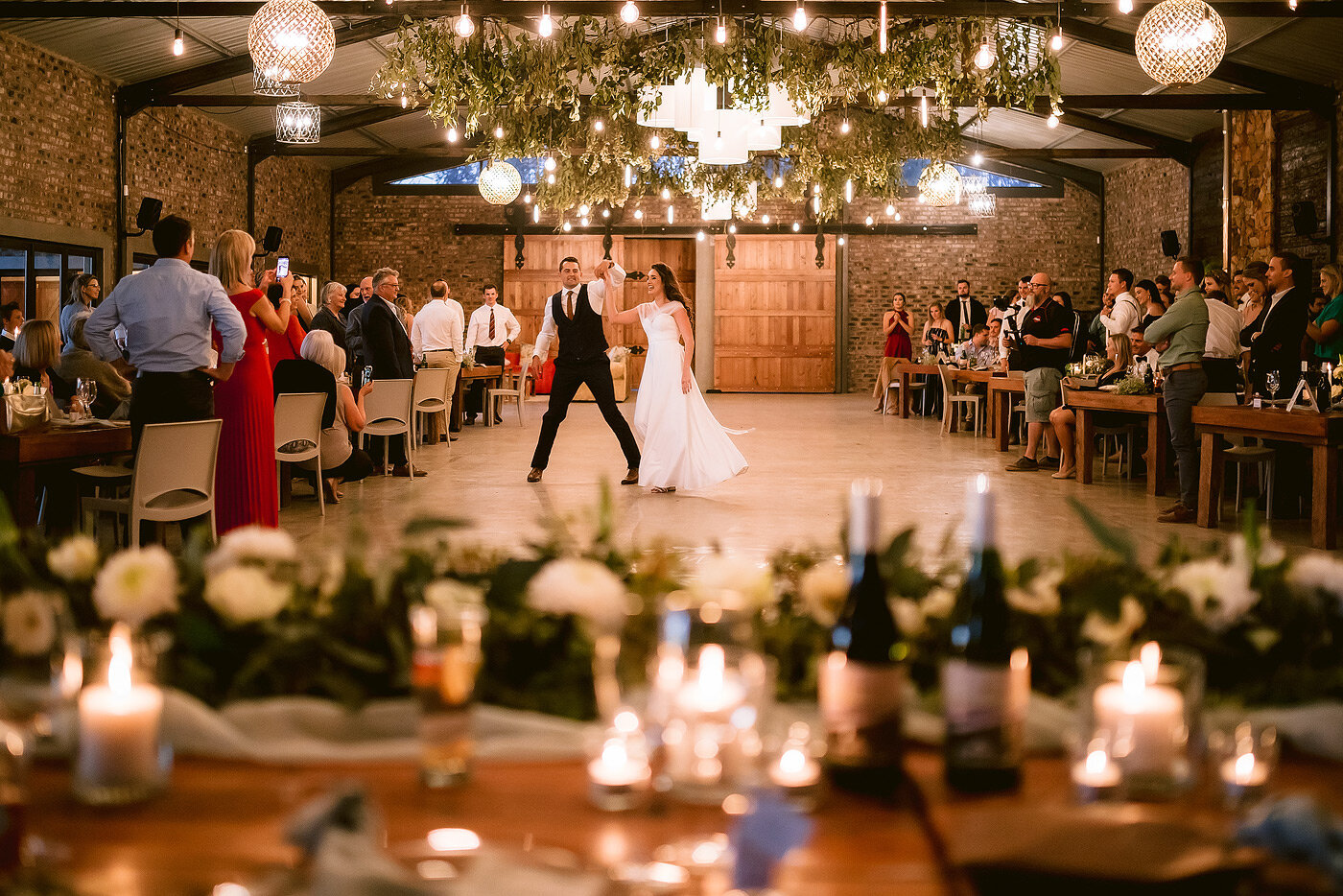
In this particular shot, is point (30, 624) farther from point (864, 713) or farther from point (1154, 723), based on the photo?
point (1154, 723)

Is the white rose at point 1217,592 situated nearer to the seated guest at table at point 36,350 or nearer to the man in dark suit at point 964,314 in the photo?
the seated guest at table at point 36,350

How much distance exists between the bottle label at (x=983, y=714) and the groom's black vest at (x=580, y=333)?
25.2 feet

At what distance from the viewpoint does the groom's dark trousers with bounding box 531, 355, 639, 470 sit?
8.60 meters

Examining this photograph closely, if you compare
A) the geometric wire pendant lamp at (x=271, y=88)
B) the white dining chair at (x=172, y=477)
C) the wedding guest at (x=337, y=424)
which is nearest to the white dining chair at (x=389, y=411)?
the wedding guest at (x=337, y=424)

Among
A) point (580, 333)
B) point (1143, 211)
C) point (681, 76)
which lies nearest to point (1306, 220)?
point (681, 76)

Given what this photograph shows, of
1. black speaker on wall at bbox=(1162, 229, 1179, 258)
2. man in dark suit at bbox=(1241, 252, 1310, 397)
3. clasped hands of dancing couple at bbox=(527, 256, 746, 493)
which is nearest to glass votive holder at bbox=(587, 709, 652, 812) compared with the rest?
clasped hands of dancing couple at bbox=(527, 256, 746, 493)

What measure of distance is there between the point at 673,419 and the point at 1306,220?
7689mm

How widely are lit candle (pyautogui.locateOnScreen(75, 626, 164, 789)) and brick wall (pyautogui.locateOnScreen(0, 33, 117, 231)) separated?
39.0 ft

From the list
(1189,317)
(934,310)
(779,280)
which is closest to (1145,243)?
(934,310)

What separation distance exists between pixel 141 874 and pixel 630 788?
1.26 ft

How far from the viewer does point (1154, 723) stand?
0.99 metres

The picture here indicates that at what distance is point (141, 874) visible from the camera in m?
0.89

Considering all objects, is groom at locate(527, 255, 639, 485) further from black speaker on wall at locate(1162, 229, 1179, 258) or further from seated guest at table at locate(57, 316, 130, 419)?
black speaker on wall at locate(1162, 229, 1179, 258)

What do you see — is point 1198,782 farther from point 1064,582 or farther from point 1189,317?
point 1189,317
